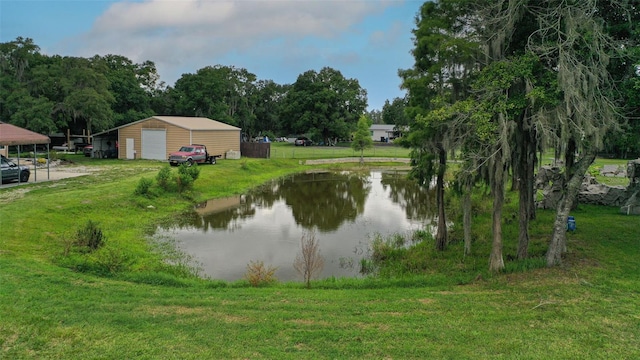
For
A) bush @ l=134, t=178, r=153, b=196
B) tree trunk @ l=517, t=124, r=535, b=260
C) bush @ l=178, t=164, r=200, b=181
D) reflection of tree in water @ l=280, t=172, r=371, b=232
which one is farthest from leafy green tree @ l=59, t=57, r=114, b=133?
tree trunk @ l=517, t=124, r=535, b=260

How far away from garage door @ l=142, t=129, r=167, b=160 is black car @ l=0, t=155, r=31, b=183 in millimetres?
14170

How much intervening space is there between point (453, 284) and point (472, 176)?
2.56 m

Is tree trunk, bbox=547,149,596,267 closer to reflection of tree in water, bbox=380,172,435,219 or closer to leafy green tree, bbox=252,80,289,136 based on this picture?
reflection of tree in water, bbox=380,172,435,219

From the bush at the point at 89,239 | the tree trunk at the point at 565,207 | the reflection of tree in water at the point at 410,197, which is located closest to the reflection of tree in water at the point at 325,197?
the reflection of tree in water at the point at 410,197

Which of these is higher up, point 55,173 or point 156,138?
point 156,138

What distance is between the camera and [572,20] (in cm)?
912

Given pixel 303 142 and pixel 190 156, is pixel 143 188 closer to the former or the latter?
pixel 190 156

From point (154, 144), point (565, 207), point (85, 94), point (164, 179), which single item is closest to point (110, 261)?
point (565, 207)

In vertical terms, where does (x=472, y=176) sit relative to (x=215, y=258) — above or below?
above

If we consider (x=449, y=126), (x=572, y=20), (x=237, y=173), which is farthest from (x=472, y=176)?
(x=237, y=173)

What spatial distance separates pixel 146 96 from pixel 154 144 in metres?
19.3

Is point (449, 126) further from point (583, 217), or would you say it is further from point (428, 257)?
point (583, 217)

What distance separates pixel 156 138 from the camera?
35.4 metres

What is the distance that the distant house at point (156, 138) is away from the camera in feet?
114
